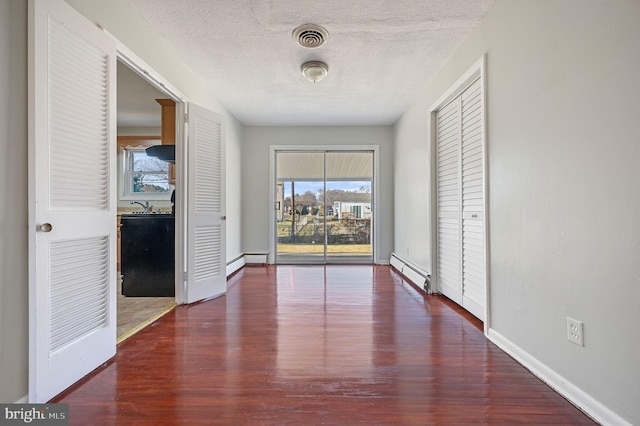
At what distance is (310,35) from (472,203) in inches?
81.0

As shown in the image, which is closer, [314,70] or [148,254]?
[314,70]

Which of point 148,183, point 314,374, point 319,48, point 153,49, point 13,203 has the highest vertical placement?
point 319,48

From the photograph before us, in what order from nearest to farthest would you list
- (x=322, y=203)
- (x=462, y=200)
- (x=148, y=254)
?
(x=462, y=200), (x=148, y=254), (x=322, y=203)

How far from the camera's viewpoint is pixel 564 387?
5.34 feet

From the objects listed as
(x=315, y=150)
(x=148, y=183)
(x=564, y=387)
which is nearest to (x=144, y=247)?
(x=148, y=183)

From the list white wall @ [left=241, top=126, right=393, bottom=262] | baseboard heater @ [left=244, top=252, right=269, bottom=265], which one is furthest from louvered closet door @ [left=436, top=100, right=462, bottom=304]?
baseboard heater @ [left=244, top=252, right=269, bottom=265]

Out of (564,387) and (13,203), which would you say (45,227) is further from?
(564,387)

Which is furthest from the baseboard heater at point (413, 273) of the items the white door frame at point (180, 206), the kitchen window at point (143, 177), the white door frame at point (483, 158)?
the kitchen window at point (143, 177)

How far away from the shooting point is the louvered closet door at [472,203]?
2.68 metres

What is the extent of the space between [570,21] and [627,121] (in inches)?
26.5

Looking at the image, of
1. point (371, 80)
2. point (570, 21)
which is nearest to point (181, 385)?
point (570, 21)

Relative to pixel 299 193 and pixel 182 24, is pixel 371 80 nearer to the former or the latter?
pixel 182 24

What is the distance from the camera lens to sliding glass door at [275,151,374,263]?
5.78 meters

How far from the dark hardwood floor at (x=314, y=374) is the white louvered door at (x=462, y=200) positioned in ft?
1.14
